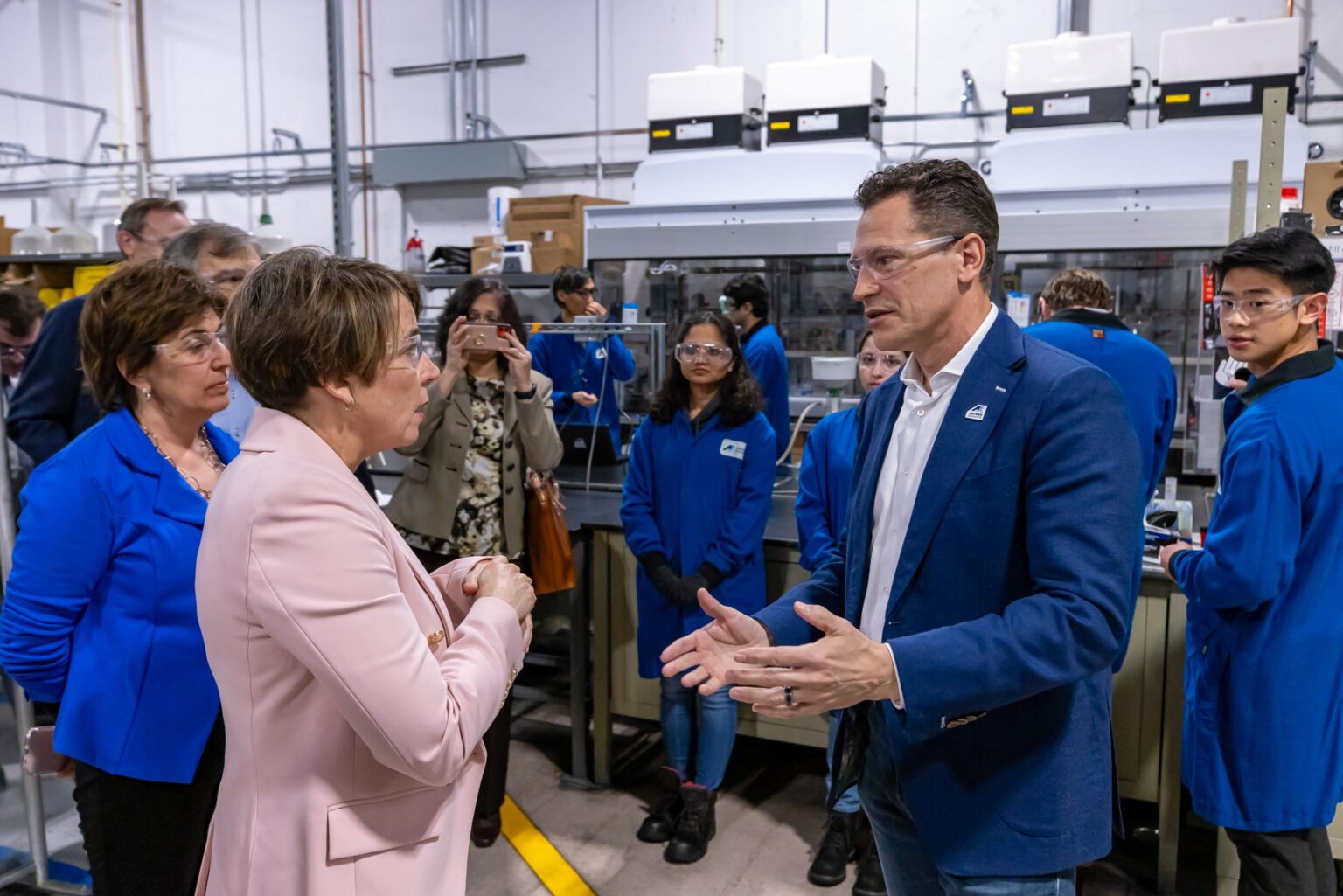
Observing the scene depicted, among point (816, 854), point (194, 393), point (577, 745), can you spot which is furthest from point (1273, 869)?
point (194, 393)

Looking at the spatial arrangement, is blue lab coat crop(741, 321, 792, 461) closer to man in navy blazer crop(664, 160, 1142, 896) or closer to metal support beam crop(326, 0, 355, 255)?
metal support beam crop(326, 0, 355, 255)

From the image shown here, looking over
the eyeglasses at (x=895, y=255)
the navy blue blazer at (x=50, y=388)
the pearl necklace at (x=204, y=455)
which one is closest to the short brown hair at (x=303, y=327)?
the pearl necklace at (x=204, y=455)

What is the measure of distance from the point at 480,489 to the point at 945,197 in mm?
1766

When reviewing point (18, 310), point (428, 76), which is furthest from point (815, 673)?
point (428, 76)

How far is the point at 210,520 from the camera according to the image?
1.07 meters

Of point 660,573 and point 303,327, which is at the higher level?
point 303,327

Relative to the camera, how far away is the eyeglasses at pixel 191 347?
64.1 inches

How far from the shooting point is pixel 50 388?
2227mm

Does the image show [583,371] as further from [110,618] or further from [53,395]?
[110,618]

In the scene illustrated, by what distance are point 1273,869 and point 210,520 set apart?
2030 mm

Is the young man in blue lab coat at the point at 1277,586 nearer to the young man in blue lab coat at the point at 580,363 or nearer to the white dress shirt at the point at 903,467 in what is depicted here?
the white dress shirt at the point at 903,467

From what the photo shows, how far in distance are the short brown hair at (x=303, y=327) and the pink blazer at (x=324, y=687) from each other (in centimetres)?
5

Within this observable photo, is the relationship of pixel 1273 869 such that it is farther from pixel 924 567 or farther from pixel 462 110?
pixel 462 110

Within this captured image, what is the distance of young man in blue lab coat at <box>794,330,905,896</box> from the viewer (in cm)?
259
